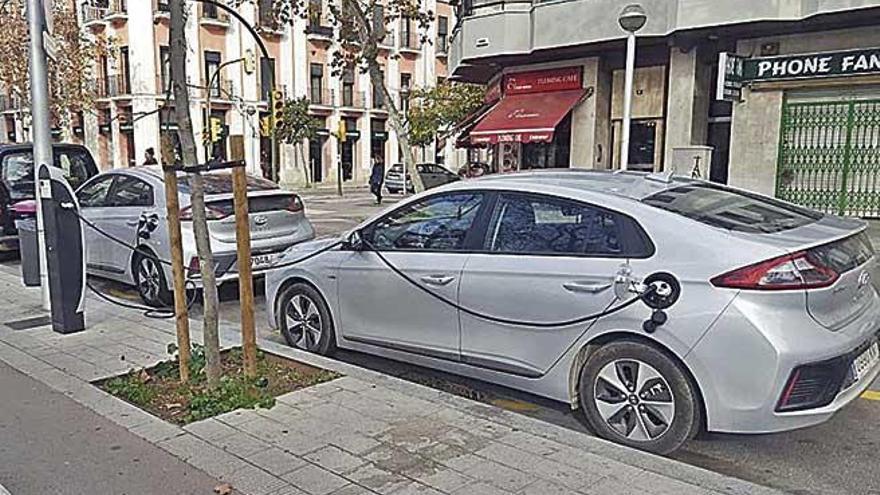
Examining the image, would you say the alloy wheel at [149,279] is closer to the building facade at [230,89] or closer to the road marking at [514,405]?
the road marking at [514,405]

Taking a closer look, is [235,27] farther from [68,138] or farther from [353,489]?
[353,489]

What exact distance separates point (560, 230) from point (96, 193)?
7.07 metres

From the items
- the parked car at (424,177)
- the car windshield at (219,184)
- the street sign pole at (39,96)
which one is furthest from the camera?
the parked car at (424,177)

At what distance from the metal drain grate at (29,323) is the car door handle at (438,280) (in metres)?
4.11

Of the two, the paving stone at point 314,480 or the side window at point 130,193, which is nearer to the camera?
the paving stone at point 314,480

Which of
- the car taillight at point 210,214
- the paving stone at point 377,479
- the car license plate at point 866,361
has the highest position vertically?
the car taillight at point 210,214

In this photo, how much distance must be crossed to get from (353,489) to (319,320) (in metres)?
2.58

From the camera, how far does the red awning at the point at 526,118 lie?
16766 millimetres

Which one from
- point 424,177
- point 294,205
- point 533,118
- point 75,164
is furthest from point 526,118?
point 424,177

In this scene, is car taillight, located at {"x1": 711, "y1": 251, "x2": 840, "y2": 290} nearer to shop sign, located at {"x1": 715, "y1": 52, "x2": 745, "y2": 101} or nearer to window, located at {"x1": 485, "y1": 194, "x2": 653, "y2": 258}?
window, located at {"x1": 485, "y1": 194, "x2": 653, "y2": 258}

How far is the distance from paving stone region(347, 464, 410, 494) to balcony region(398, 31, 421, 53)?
49459 millimetres

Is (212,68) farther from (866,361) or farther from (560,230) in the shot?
(866,361)

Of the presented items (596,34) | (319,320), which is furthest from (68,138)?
(319,320)

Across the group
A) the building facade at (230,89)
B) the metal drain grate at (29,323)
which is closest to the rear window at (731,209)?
the metal drain grate at (29,323)
